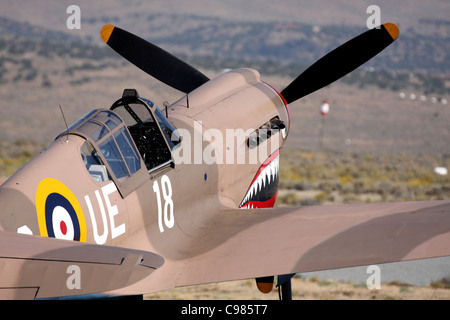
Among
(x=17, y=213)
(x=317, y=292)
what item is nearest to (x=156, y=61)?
(x=317, y=292)

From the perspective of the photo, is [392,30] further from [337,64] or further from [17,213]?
[17,213]

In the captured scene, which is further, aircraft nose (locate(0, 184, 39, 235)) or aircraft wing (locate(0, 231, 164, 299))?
aircraft nose (locate(0, 184, 39, 235))

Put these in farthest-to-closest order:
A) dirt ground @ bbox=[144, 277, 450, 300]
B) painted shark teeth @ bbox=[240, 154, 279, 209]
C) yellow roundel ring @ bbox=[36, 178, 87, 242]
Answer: dirt ground @ bbox=[144, 277, 450, 300] < painted shark teeth @ bbox=[240, 154, 279, 209] < yellow roundel ring @ bbox=[36, 178, 87, 242]

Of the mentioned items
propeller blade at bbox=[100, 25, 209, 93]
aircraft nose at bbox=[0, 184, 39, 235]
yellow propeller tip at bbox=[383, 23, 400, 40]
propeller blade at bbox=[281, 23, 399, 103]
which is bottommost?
aircraft nose at bbox=[0, 184, 39, 235]

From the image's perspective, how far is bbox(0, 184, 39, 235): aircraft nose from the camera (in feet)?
16.5

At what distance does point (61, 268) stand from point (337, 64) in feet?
26.6

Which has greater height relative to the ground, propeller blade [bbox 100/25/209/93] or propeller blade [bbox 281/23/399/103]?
propeller blade [bbox 100/25/209/93]

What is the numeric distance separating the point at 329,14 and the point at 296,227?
128 m

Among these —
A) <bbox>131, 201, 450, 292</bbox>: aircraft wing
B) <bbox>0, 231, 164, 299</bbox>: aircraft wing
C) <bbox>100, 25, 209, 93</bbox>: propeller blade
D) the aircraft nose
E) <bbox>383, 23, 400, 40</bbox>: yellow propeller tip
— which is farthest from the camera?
<bbox>100, 25, 209, 93</bbox>: propeller blade

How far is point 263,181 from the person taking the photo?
9852 mm

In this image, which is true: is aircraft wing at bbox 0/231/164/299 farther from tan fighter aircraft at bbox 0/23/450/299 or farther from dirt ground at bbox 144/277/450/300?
dirt ground at bbox 144/277/450/300

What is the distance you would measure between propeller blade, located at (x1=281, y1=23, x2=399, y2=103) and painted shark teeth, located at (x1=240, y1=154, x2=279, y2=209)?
1564 mm

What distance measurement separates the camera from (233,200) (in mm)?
9078

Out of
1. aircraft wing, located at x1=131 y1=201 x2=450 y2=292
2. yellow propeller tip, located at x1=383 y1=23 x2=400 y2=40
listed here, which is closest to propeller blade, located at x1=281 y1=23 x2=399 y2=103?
yellow propeller tip, located at x1=383 y1=23 x2=400 y2=40
